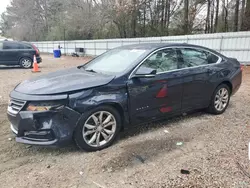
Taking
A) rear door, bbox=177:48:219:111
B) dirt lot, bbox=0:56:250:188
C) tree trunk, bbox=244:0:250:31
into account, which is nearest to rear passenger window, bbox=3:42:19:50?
dirt lot, bbox=0:56:250:188

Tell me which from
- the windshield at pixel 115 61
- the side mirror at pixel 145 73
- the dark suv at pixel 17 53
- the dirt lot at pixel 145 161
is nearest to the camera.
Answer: the dirt lot at pixel 145 161

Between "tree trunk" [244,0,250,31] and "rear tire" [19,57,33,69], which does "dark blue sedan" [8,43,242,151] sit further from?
"tree trunk" [244,0,250,31]

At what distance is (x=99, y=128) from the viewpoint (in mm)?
3152

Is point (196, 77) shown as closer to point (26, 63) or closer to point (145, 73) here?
point (145, 73)

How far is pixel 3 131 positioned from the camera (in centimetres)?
384

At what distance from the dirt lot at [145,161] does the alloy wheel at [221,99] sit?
623 millimetres

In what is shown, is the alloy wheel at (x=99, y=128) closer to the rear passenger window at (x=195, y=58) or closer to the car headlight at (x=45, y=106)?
the car headlight at (x=45, y=106)

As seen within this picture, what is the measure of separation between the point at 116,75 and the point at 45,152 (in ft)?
4.99

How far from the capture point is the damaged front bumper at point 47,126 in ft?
9.21

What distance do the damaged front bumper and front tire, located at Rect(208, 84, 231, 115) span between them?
2.89 m

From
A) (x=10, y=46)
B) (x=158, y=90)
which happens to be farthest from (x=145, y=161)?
(x=10, y=46)

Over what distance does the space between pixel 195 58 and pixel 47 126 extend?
2.94 metres

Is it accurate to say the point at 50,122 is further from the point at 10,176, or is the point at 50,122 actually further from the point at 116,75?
the point at 116,75

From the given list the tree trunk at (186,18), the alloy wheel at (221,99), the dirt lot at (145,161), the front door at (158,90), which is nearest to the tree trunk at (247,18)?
the tree trunk at (186,18)
